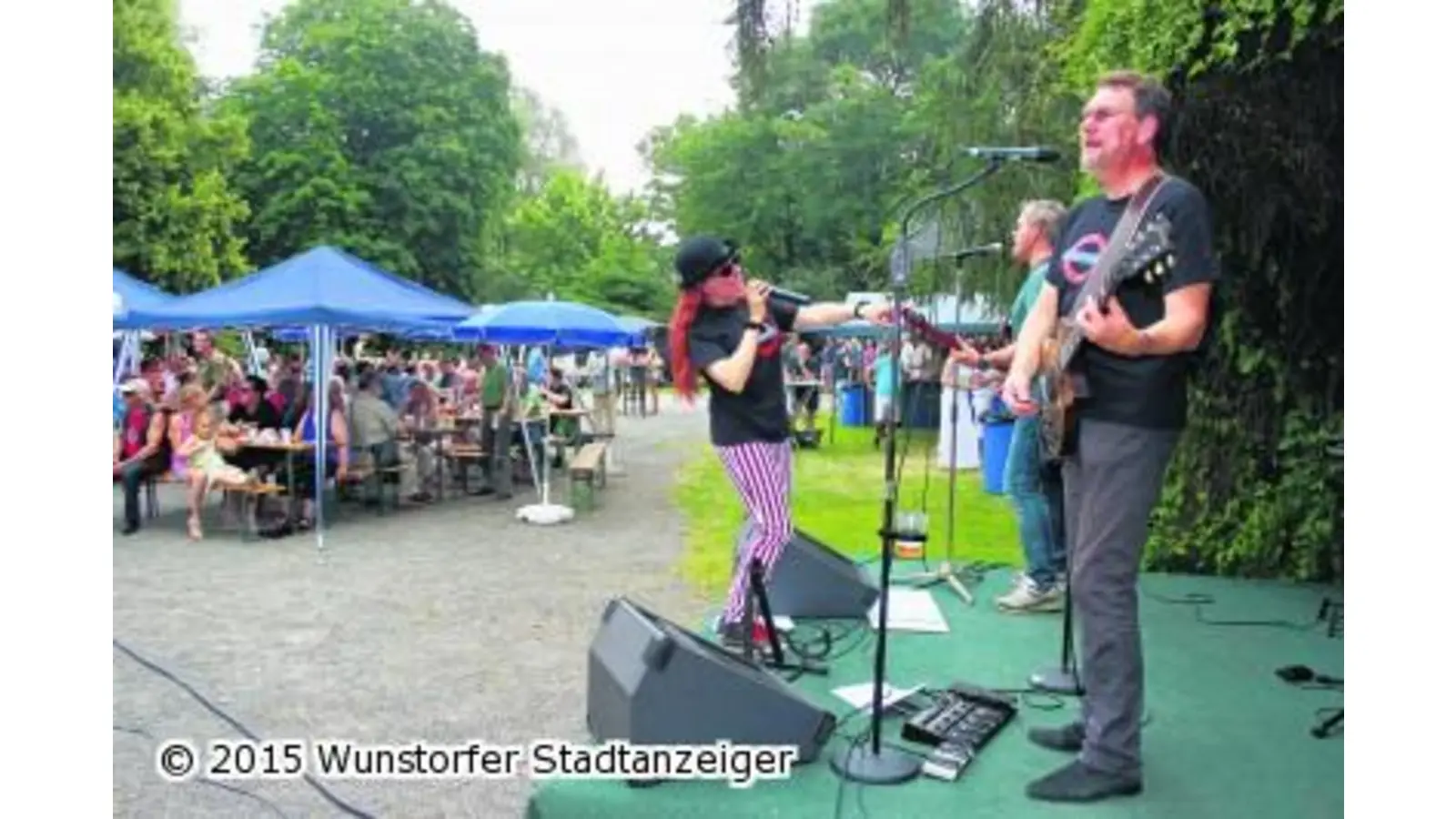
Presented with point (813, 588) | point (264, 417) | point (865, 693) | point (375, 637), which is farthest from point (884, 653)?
point (264, 417)

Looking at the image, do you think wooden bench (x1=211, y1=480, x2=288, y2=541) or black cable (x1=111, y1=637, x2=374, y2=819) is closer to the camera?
black cable (x1=111, y1=637, x2=374, y2=819)

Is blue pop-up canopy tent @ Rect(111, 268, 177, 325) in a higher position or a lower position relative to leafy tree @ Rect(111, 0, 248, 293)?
lower

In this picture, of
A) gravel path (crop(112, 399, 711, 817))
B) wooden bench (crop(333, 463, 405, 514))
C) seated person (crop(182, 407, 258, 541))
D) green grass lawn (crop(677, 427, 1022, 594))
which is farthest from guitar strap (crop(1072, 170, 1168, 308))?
wooden bench (crop(333, 463, 405, 514))

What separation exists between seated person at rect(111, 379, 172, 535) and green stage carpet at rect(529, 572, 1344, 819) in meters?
8.00

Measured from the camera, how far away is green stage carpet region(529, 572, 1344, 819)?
10.2 feet

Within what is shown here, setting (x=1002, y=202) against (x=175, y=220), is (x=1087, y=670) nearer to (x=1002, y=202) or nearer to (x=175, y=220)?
(x=1002, y=202)

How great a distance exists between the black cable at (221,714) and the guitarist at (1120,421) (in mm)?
2359

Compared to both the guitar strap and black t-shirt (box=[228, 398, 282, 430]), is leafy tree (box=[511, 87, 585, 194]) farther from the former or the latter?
the guitar strap

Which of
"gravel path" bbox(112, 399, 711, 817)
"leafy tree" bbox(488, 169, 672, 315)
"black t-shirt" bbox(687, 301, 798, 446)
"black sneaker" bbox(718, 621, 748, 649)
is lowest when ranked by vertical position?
"gravel path" bbox(112, 399, 711, 817)

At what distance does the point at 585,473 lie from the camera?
36.4 feet

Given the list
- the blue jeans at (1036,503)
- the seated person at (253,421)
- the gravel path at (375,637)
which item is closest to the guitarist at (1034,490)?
the blue jeans at (1036,503)

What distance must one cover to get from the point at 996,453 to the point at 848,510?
173cm

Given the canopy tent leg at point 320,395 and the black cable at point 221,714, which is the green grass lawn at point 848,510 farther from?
the canopy tent leg at point 320,395

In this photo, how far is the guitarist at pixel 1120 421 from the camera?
296 centimetres
